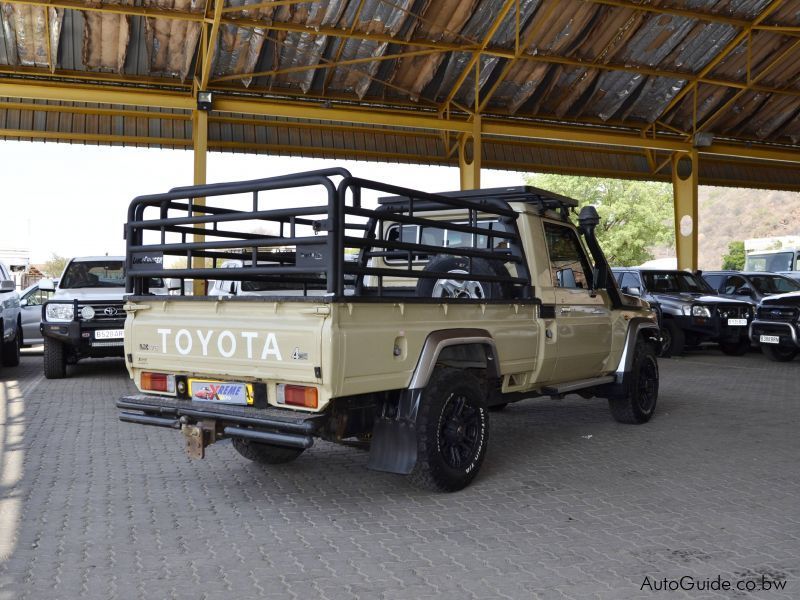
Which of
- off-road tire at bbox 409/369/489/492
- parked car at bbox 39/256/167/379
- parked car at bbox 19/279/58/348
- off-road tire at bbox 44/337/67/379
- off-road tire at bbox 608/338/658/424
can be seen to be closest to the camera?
off-road tire at bbox 409/369/489/492

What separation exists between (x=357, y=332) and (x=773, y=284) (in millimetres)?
15374

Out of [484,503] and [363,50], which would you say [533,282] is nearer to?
[484,503]

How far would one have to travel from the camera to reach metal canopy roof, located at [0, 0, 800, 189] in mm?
15602

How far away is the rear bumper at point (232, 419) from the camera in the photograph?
4207mm

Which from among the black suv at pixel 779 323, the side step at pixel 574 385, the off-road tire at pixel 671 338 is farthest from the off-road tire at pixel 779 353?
the side step at pixel 574 385

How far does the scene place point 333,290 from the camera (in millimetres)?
4094

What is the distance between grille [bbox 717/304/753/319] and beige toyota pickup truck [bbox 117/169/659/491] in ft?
29.2

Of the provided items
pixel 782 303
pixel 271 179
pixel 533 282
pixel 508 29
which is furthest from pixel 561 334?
pixel 508 29

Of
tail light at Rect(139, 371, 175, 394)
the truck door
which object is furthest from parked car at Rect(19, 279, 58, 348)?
the truck door

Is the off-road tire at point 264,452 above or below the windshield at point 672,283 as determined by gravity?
below

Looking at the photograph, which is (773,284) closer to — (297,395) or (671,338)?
(671,338)

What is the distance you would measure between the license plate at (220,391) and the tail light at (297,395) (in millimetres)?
229

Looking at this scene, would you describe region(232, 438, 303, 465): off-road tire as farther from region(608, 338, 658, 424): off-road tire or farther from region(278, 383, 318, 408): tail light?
region(608, 338, 658, 424): off-road tire

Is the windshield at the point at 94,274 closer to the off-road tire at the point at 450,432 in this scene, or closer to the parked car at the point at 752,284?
the off-road tire at the point at 450,432
